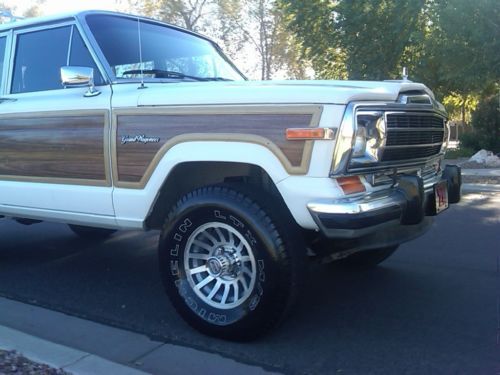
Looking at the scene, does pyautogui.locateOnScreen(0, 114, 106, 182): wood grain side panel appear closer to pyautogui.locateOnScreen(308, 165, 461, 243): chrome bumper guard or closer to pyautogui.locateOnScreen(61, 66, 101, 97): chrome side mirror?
pyautogui.locateOnScreen(61, 66, 101, 97): chrome side mirror

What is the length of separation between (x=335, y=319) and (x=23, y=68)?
11.4 feet

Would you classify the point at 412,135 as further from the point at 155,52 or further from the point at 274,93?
the point at 155,52

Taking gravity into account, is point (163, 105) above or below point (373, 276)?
above

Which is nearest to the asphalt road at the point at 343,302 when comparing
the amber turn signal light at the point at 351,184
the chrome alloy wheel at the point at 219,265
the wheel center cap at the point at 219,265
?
the chrome alloy wheel at the point at 219,265

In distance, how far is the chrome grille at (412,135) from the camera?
11.5 ft

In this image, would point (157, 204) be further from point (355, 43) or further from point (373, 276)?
point (355, 43)

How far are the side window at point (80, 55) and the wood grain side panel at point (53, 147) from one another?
1.45 feet

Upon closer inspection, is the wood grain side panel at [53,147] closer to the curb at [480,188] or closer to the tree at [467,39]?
the curb at [480,188]

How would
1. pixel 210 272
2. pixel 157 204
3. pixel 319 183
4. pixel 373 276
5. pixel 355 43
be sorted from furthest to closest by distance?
pixel 355 43, pixel 373 276, pixel 157 204, pixel 210 272, pixel 319 183

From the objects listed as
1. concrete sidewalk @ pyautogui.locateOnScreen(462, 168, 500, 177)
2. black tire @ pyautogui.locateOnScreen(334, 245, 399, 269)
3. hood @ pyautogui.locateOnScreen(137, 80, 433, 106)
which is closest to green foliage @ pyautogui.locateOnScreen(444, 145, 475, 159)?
concrete sidewalk @ pyautogui.locateOnScreen(462, 168, 500, 177)

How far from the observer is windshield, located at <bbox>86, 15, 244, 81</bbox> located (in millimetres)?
4402

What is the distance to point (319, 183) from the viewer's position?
10.4ft

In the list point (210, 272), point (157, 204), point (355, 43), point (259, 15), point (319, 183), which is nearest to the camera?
point (319, 183)

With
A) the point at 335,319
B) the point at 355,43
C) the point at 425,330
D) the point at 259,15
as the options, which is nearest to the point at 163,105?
the point at 335,319
